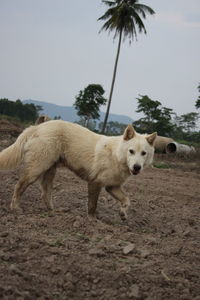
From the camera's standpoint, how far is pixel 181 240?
196 inches

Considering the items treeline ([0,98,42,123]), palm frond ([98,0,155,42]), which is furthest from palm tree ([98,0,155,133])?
treeline ([0,98,42,123])

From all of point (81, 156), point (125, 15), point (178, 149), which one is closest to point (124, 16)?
point (125, 15)

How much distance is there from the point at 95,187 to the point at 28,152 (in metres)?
1.24

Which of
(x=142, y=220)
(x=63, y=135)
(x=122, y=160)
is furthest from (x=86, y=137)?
(x=142, y=220)

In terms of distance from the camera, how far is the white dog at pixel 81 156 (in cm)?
557

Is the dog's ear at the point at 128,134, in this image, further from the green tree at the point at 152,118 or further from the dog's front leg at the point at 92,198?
the green tree at the point at 152,118

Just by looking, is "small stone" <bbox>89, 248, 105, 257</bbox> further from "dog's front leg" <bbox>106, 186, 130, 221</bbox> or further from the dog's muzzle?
"dog's front leg" <bbox>106, 186, 130, 221</bbox>

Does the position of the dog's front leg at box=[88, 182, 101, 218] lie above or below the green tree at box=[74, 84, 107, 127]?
below

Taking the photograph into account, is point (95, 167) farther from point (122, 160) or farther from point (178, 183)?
point (178, 183)

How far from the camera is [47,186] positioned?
614 cm

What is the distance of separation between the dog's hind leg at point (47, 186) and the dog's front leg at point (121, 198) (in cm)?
105

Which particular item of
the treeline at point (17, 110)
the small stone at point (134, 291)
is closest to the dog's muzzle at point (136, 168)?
the small stone at point (134, 291)

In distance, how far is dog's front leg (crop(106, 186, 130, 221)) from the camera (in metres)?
5.78

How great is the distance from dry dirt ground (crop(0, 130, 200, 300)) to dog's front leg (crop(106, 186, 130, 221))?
218 mm
